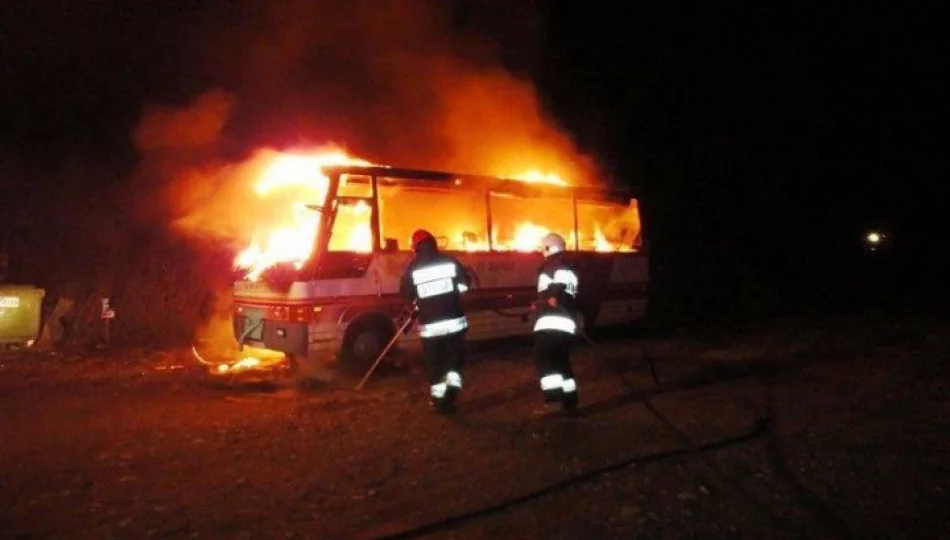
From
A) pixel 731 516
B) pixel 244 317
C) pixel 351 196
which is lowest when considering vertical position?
pixel 731 516

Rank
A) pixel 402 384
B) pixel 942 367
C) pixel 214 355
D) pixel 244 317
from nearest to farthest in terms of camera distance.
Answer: pixel 942 367 → pixel 402 384 → pixel 244 317 → pixel 214 355

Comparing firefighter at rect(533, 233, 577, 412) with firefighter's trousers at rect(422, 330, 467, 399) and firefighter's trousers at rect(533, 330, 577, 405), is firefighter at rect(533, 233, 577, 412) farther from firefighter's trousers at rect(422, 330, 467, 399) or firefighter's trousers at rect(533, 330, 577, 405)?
firefighter's trousers at rect(422, 330, 467, 399)

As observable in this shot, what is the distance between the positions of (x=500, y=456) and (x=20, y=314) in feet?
34.8

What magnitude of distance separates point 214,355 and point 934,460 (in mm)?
10662

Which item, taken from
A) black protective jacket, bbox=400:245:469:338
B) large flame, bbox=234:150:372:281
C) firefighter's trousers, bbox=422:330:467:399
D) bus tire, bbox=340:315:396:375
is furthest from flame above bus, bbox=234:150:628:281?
firefighter's trousers, bbox=422:330:467:399

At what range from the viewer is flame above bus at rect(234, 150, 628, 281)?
10.7 m

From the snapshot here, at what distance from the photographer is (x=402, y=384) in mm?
10148

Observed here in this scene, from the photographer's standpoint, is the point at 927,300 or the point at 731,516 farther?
the point at 927,300

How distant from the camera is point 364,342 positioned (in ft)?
35.7

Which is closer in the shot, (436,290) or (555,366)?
(555,366)

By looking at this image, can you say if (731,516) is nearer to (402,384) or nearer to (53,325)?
(402,384)

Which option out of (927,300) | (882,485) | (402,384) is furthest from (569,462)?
(927,300)

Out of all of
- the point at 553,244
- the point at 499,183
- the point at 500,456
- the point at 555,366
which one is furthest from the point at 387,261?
the point at 500,456

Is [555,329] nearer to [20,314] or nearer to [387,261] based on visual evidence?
[387,261]
